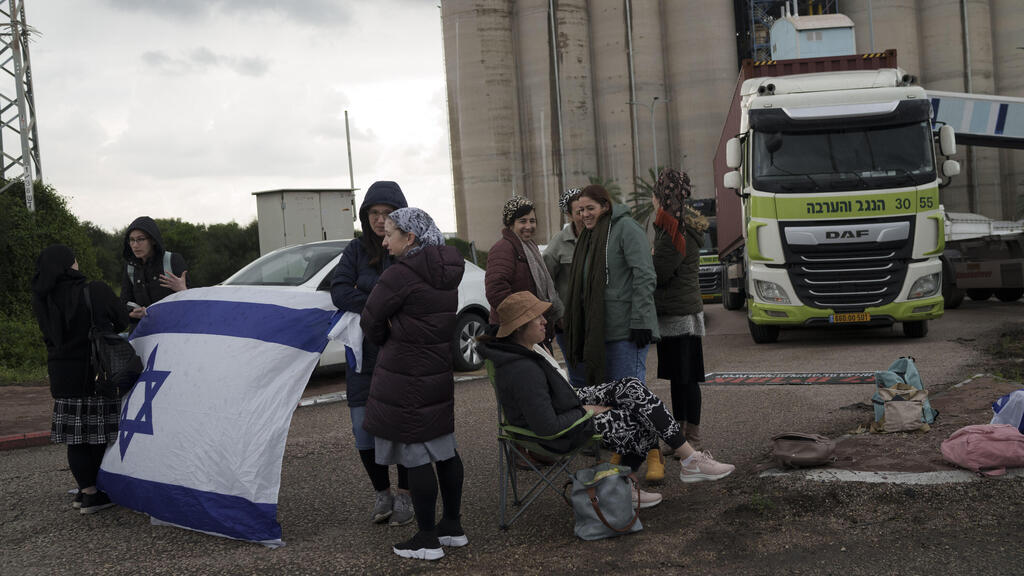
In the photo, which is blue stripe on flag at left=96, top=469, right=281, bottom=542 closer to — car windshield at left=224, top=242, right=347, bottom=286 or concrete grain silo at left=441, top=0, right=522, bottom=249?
car windshield at left=224, top=242, right=347, bottom=286

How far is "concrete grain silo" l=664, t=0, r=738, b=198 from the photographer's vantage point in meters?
50.7

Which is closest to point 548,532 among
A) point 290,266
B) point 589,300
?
point 589,300

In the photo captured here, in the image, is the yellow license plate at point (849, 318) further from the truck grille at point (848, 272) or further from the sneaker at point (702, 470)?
the sneaker at point (702, 470)

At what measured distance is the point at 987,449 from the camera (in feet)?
15.9

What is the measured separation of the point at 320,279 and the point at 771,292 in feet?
20.2

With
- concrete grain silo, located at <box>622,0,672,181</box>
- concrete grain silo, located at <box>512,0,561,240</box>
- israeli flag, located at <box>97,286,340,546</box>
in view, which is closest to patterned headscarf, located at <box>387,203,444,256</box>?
israeli flag, located at <box>97,286,340,546</box>

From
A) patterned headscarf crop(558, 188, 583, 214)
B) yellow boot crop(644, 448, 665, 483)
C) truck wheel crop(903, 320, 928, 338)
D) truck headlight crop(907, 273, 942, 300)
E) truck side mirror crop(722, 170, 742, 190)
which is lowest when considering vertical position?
truck wheel crop(903, 320, 928, 338)

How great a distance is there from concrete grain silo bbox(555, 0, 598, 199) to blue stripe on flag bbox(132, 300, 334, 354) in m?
47.2

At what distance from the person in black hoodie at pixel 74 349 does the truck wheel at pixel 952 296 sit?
1713 centimetres

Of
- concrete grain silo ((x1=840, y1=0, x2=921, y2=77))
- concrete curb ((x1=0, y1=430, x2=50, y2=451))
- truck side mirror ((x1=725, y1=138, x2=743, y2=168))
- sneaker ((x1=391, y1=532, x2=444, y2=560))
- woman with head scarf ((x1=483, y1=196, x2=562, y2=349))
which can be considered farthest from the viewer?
concrete grain silo ((x1=840, y1=0, x2=921, y2=77))

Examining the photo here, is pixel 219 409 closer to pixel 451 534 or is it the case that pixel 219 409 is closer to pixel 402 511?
pixel 402 511

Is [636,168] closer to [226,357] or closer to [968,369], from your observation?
[968,369]

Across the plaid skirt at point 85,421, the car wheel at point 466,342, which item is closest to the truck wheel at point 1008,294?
the car wheel at point 466,342

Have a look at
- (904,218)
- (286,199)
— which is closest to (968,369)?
(904,218)
